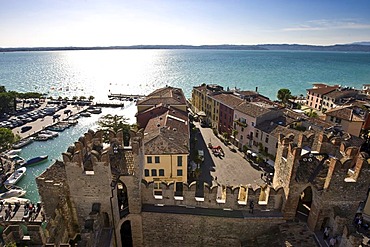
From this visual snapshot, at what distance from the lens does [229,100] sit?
5909cm

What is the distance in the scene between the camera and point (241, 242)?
15.7 m

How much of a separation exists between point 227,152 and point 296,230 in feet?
121

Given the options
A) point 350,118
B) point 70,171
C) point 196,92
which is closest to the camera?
point 70,171

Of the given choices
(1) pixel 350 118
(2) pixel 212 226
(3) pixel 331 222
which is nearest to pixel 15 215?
(2) pixel 212 226

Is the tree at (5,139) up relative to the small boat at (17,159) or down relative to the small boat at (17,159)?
up

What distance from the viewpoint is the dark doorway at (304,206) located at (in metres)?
15.5

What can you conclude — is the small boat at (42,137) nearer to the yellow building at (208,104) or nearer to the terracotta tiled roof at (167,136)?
the terracotta tiled roof at (167,136)

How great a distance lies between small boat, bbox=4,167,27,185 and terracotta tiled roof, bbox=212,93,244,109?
140 ft

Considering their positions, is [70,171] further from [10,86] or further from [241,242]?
[10,86]

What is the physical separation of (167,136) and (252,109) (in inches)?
876

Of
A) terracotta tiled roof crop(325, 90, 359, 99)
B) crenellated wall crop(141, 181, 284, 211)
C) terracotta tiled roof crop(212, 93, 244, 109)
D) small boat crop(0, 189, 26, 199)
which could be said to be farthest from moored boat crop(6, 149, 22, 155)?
terracotta tiled roof crop(325, 90, 359, 99)

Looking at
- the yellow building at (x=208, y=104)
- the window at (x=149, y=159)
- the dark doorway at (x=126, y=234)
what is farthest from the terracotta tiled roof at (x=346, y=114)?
the dark doorway at (x=126, y=234)

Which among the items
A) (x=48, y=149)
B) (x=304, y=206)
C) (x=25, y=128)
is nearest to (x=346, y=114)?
(x=304, y=206)

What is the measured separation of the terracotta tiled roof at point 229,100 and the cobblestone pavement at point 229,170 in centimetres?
994
